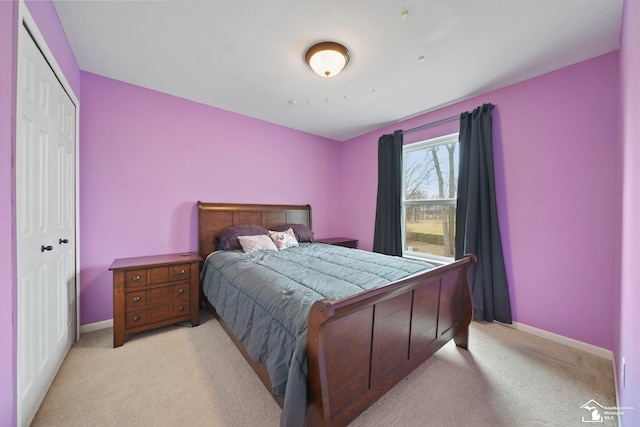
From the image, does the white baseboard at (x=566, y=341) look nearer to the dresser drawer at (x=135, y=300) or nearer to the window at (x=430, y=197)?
the window at (x=430, y=197)

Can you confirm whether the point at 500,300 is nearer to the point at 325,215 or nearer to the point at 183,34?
the point at 325,215

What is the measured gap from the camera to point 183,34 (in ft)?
6.07

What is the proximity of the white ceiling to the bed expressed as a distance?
182 centimetres

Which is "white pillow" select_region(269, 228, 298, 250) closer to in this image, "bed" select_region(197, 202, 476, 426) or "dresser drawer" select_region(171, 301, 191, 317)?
"bed" select_region(197, 202, 476, 426)

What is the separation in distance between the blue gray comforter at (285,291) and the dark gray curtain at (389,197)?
1.14m

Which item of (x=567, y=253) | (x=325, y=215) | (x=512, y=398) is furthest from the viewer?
(x=325, y=215)

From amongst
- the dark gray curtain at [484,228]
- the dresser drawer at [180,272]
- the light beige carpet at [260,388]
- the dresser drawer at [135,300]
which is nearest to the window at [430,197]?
the dark gray curtain at [484,228]

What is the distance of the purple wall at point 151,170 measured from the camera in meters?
2.38

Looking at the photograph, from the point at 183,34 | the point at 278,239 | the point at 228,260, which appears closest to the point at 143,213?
the point at 228,260

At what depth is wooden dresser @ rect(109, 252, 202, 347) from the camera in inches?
83.5

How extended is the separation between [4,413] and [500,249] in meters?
3.74

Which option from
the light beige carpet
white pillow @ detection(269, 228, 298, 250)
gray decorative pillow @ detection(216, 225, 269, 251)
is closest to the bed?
the light beige carpet

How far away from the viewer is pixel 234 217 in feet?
10.7

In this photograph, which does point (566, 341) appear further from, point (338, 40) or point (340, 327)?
point (338, 40)
